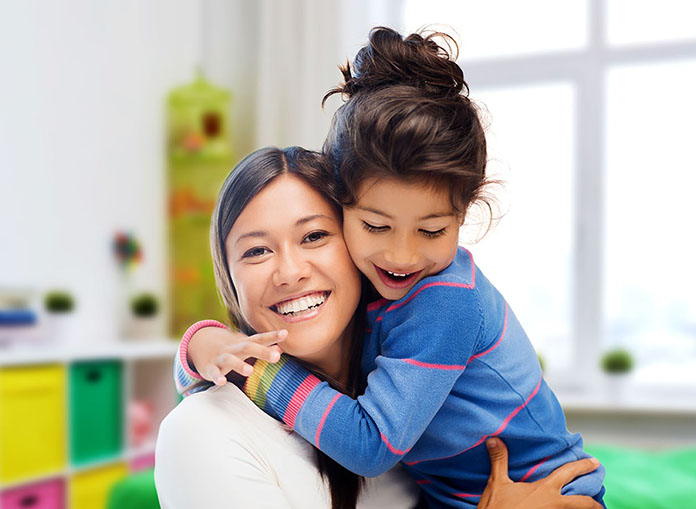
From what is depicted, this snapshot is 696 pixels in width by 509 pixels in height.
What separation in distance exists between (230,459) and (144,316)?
2.81 meters

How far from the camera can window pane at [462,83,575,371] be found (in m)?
3.79

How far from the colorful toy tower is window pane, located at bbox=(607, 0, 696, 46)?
2.04m

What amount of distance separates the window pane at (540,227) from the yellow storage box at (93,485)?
1.99m

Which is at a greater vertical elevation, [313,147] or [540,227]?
[313,147]

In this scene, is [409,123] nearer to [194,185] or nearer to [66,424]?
[66,424]

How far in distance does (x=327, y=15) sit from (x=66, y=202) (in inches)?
62.7

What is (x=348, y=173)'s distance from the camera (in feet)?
3.57

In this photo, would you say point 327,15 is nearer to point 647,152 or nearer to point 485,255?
point 485,255

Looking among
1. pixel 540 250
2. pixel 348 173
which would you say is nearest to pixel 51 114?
pixel 540 250

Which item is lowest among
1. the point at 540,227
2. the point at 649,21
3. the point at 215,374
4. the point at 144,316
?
the point at 144,316

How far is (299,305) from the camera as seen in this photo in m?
1.11

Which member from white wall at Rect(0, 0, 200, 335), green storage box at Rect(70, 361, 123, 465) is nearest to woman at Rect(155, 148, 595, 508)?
green storage box at Rect(70, 361, 123, 465)

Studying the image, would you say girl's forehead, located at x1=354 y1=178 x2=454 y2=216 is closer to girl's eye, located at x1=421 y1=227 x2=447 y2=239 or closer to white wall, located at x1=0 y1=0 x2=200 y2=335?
girl's eye, located at x1=421 y1=227 x2=447 y2=239

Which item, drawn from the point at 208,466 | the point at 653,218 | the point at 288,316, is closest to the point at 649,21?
the point at 653,218
